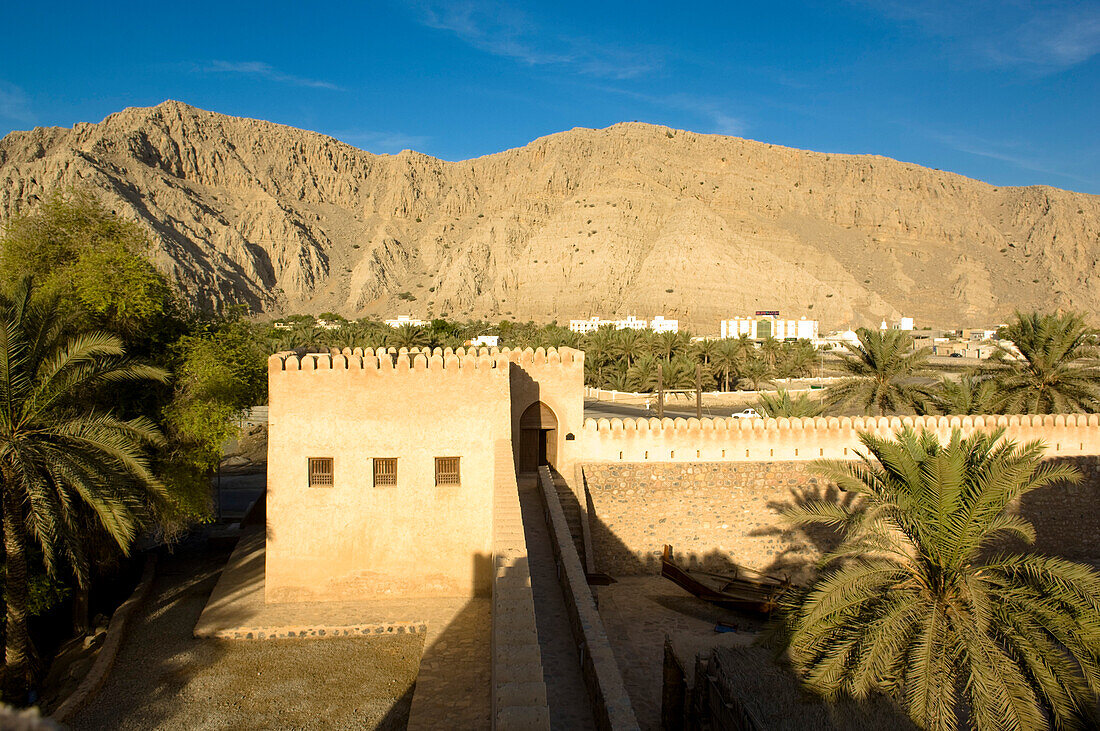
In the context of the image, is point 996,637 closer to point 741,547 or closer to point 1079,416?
point 741,547

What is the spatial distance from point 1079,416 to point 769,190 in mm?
77995

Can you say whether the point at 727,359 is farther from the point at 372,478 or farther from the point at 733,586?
the point at 372,478

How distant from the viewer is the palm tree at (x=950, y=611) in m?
5.24

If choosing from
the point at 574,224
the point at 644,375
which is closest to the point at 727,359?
the point at 644,375

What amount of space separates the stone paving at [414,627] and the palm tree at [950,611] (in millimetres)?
3280

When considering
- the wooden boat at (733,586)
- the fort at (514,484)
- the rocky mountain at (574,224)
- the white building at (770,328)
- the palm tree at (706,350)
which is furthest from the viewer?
the rocky mountain at (574,224)

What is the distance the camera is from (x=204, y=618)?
878 centimetres

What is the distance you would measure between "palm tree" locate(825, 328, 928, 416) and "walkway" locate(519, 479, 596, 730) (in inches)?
316

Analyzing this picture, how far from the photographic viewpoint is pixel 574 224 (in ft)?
246

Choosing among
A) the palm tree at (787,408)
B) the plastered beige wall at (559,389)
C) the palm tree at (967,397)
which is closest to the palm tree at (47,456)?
the plastered beige wall at (559,389)

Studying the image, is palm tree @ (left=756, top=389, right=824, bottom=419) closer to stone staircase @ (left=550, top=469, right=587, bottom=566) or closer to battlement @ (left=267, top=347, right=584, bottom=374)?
stone staircase @ (left=550, top=469, right=587, bottom=566)

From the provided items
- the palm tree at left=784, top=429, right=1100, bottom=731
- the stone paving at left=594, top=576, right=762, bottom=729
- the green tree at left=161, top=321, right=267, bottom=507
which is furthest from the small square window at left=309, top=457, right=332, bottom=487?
the palm tree at left=784, top=429, right=1100, bottom=731

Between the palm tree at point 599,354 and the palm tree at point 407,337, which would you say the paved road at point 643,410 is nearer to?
the palm tree at point 599,354

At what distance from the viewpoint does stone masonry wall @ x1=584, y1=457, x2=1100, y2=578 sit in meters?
11.2
